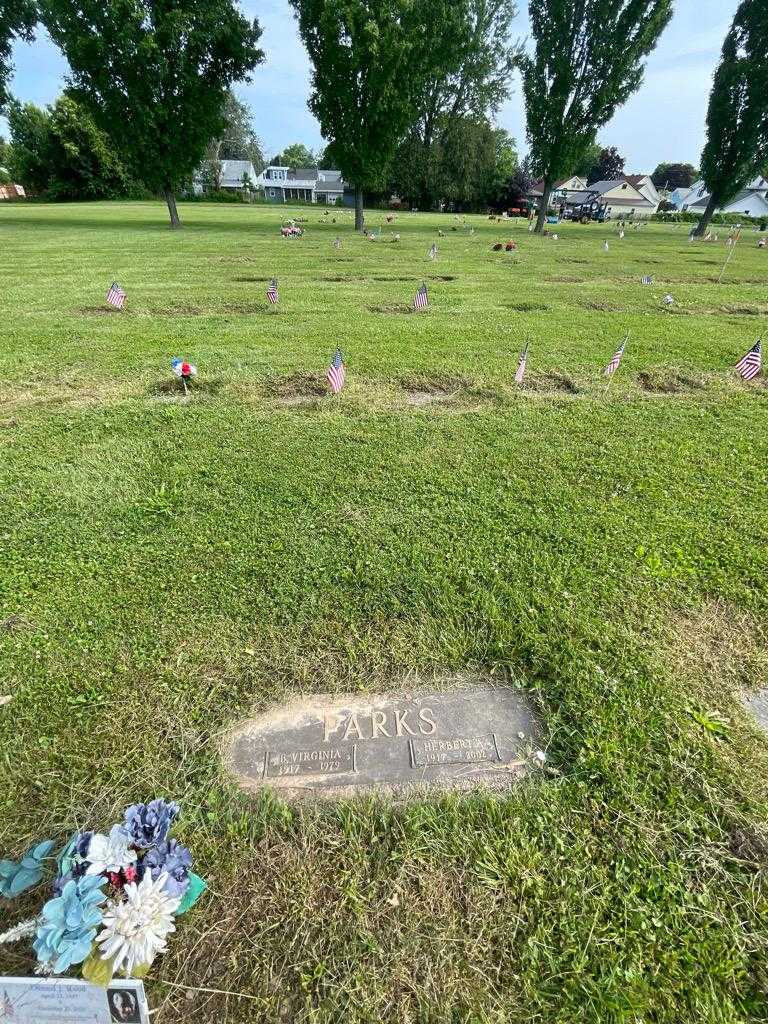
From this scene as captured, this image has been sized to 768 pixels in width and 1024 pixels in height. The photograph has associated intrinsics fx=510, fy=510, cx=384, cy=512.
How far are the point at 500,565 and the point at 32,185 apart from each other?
61856 mm

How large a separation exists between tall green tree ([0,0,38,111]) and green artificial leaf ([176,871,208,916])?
1293 inches

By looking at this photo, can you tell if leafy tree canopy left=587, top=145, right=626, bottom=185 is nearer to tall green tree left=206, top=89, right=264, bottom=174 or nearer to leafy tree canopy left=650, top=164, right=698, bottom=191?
leafy tree canopy left=650, top=164, right=698, bottom=191

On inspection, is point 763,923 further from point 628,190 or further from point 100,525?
point 628,190

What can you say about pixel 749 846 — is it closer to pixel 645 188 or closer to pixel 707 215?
pixel 707 215

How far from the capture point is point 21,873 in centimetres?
144

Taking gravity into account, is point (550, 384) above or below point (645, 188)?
below

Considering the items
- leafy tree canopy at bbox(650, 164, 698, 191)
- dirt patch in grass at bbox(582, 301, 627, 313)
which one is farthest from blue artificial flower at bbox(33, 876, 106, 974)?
leafy tree canopy at bbox(650, 164, 698, 191)

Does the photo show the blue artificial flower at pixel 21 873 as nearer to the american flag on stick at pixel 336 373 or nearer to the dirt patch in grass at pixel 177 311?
the american flag on stick at pixel 336 373

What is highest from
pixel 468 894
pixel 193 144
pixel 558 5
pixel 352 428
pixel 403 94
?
pixel 558 5

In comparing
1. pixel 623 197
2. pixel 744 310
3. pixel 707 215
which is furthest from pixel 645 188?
pixel 744 310

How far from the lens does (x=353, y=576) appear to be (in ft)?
8.94

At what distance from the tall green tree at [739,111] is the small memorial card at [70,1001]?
37302mm

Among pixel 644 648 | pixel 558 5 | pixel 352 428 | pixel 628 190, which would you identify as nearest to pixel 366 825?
pixel 644 648

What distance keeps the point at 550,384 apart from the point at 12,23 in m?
31.0
